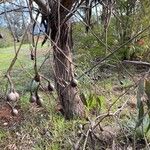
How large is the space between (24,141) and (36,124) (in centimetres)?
26

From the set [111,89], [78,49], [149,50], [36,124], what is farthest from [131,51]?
[36,124]

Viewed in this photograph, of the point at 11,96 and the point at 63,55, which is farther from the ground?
the point at 11,96

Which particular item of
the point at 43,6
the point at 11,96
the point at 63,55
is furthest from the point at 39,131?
the point at 11,96

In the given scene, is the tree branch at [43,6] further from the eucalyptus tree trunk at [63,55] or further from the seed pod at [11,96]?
the seed pod at [11,96]

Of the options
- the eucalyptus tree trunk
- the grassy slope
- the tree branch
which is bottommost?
the grassy slope

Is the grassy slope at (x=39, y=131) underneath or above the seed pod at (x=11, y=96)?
underneath

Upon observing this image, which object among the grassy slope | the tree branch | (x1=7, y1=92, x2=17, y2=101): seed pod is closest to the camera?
(x1=7, y1=92, x2=17, y2=101): seed pod

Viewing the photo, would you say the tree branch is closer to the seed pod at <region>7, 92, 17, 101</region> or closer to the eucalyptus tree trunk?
the eucalyptus tree trunk

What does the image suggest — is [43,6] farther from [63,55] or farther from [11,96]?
[11,96]

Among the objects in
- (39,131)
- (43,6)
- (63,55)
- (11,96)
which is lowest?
(39,131)

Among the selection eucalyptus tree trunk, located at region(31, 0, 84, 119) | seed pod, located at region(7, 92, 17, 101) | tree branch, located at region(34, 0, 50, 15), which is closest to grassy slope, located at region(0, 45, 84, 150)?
eucalyptus tree trunk, located at region(31, 0, 84, 119)

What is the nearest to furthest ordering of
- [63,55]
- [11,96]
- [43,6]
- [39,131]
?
[11,96] < [43,6] < [63,55] < [39,131]

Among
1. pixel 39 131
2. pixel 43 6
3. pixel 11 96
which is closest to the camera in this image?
pixel 11 96

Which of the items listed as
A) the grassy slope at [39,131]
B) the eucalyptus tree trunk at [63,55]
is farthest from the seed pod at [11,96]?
the grassy slope at [39,131]
